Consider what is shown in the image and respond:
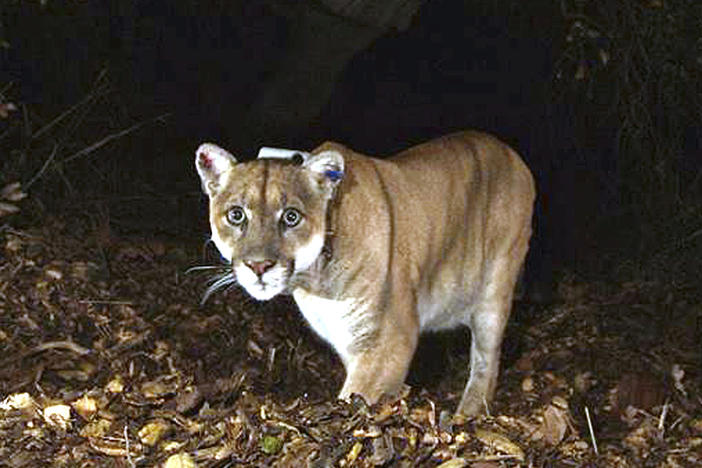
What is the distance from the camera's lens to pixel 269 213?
4941mm

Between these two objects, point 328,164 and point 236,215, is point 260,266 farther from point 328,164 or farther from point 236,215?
point 328,164

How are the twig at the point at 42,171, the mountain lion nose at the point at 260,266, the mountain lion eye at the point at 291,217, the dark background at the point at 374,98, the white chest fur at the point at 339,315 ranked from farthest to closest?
the dark background at the point at 374,98, the twig at the point at 42,171, the white chest fur at the point at 339,315, the mountain lion eye at the point at 291,217, the mountain lion nose at the point at 260,266

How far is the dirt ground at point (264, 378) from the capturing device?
423 cm

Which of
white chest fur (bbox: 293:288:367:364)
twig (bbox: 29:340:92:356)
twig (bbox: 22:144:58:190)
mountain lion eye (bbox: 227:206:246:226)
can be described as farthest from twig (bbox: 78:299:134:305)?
mountain lion eye (bbox: 227:206:246:226)

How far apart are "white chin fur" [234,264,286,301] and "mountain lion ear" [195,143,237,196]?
0.45 meters

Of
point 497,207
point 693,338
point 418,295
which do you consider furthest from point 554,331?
point 418,295

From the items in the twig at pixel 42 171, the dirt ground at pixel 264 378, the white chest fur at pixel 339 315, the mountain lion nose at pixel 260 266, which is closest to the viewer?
the dirt ground at pixel 264 378

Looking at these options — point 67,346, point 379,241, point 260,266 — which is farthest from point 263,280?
point 67,346

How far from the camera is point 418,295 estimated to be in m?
5.62

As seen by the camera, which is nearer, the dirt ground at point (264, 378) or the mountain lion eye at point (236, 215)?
the dirt ground at point (264, 378)

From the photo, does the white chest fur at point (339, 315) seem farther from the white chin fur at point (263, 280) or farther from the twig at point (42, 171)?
the twig at point (42, 171)

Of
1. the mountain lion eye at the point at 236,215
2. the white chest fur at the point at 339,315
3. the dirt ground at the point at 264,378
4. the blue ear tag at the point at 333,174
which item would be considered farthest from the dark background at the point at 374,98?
the mountain lion eye at the point at 236,215

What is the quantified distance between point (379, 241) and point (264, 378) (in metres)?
1.32

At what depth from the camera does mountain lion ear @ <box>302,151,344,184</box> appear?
5.02m
